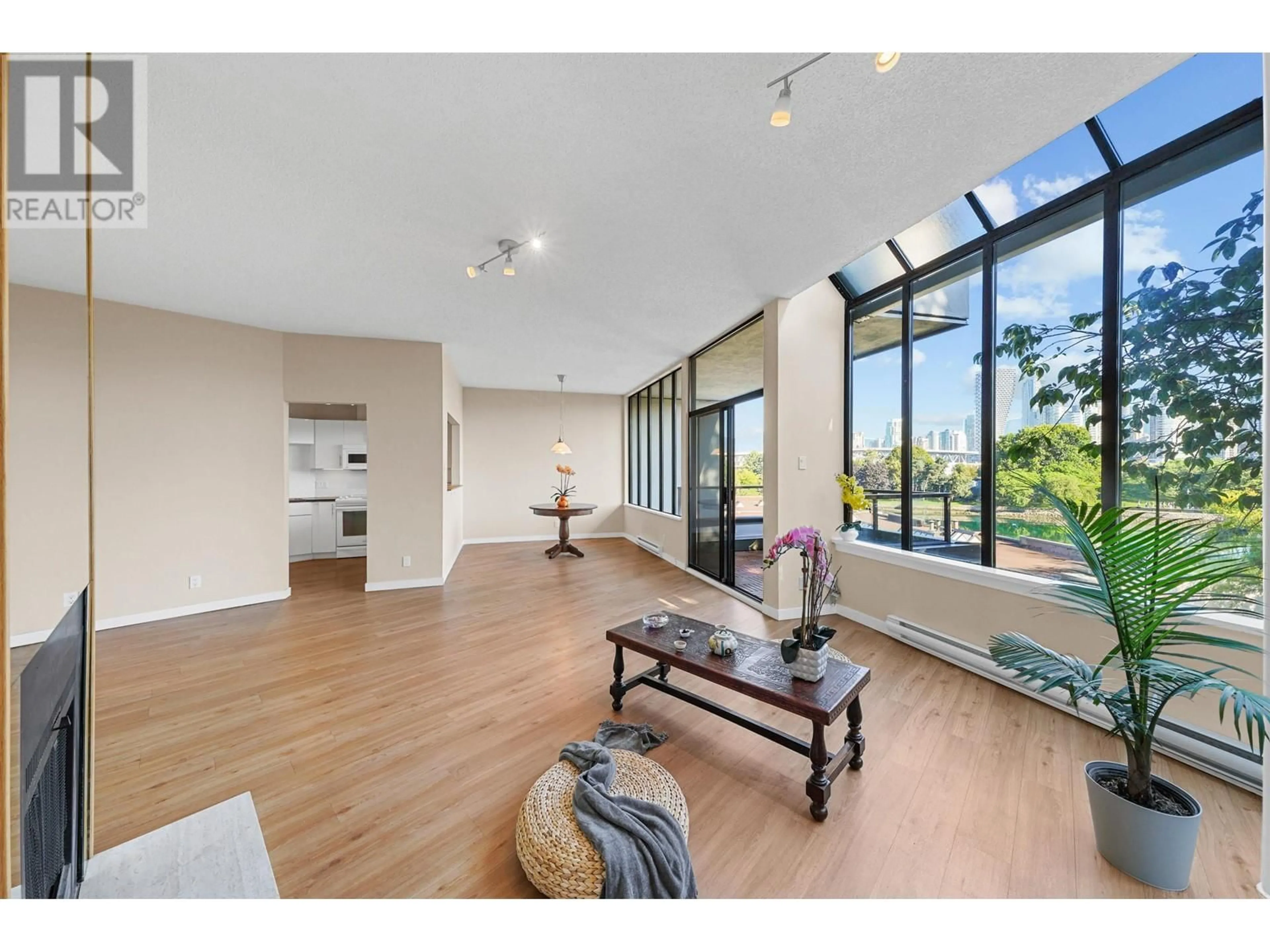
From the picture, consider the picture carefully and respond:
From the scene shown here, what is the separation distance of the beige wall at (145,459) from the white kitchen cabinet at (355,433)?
194cm

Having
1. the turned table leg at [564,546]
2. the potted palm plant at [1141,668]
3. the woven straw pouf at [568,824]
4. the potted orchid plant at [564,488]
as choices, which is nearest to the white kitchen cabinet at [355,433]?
the potted orchid plant at [564,488]

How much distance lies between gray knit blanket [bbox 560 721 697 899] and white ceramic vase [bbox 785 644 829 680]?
789mm

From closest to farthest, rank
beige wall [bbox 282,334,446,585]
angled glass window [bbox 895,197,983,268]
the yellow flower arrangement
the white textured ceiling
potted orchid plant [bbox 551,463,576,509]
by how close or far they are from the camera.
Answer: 1. the white textured ceiling
2. angled glass window [bbox 895,197,983,268]
3. the yellow flower arrangement
4. beige wall [bbox 282,334,446,585]
5. potted orchid plant [bbox 551,463,576,509]

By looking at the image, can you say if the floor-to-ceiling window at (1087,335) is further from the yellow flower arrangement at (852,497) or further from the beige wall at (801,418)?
the beige wall at (801,418)

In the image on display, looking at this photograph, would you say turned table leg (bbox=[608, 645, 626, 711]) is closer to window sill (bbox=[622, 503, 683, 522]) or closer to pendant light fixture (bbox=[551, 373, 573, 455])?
window sill (bbox=[622, 503, 683, 522])

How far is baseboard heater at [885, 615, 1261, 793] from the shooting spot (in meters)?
1.93

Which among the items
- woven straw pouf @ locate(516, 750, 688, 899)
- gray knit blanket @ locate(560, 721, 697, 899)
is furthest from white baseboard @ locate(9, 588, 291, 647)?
gray knit blanket @ locate(560, 721, 697, 899)

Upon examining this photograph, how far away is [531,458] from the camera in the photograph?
8477 mm

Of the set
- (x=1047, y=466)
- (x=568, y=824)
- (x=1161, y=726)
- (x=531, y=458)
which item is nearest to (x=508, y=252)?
(x=568, y=824)

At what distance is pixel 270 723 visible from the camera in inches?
96.3

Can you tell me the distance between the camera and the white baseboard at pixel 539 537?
26.7 feet

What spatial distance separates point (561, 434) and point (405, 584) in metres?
4.17

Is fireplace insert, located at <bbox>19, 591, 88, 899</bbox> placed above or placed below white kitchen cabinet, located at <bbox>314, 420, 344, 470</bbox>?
below
